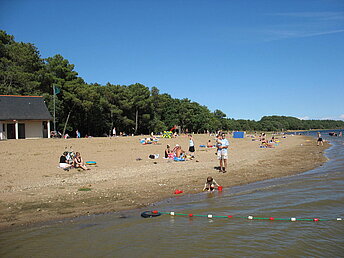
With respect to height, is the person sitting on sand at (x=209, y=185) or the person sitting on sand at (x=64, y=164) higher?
the person sitting on sand at (x=64, y=164)

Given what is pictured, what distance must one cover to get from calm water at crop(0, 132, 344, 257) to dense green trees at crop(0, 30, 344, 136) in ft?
108

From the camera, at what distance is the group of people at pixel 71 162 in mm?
14459

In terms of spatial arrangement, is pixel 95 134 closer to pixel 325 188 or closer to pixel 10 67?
pixel 10 67

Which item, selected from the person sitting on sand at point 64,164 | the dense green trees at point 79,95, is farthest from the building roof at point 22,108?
the person sitting on sand at point 64,164

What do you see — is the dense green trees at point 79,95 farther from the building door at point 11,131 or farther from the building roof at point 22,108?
the building door at point 11,131

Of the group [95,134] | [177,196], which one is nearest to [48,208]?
[177,196]

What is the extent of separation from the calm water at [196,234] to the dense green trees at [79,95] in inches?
1299

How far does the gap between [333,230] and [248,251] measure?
8.97 feet

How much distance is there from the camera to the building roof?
2959cm

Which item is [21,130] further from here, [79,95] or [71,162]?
[71,162]

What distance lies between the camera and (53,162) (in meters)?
16.0

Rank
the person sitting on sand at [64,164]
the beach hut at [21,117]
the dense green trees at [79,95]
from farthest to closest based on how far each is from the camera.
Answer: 1. the dense green trees at [79,95]
2. the beach hut at [21,117]
3. the person sitting on sand at [64,164]

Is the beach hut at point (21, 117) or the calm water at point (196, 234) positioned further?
the beach hut at point (21, 117)

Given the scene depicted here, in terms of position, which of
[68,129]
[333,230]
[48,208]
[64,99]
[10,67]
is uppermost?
[10,67]
